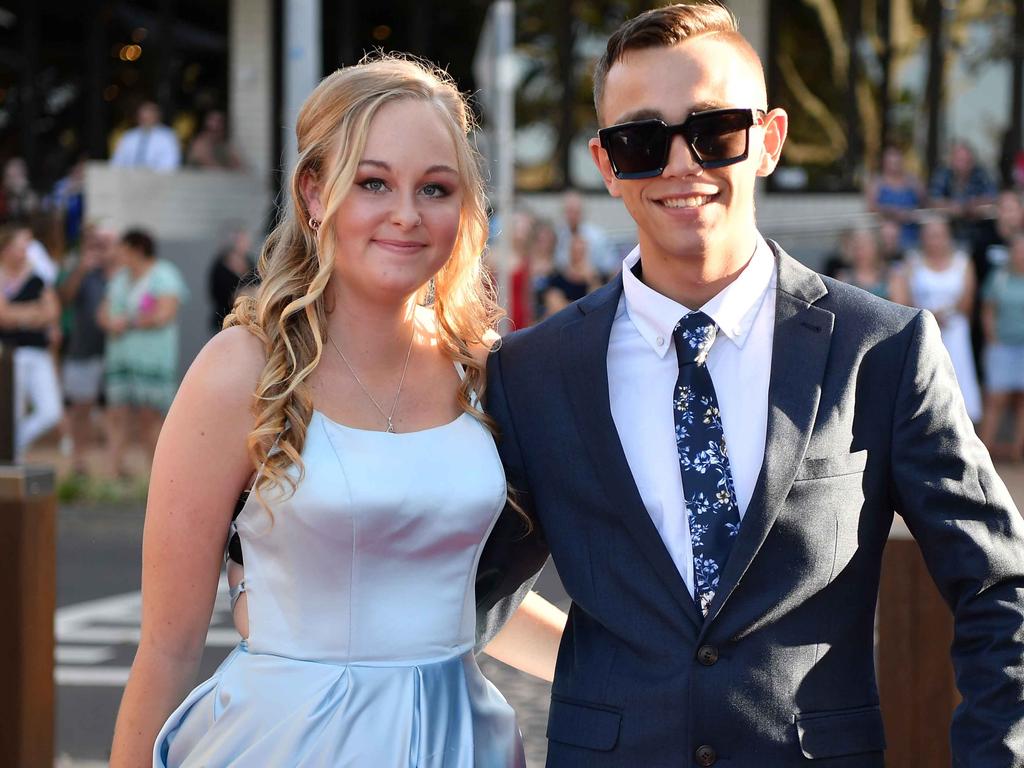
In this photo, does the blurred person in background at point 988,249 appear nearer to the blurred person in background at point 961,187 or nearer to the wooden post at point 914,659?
the blurred person in background at point 961,187

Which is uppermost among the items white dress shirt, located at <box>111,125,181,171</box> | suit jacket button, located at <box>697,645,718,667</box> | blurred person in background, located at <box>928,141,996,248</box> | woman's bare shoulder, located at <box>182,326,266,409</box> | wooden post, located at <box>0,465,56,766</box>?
white dress shirt, located at <box>111,125,181,171</box>

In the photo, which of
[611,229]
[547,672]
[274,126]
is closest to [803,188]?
[611,229]

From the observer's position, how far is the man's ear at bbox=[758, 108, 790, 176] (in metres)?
2.88

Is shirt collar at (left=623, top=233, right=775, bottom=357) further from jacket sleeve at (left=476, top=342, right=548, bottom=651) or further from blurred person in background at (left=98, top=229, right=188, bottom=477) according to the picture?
blurred person in background at (left=98, top=229, right=188, bottom=477)

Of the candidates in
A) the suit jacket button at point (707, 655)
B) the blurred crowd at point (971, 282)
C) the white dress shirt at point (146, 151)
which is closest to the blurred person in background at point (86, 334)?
the white dress shirt at point (146, 151)

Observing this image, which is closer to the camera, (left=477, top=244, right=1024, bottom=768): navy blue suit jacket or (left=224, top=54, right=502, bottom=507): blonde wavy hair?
(left=477, top=244, right=1024, bottom=768): navy blue suit jacket

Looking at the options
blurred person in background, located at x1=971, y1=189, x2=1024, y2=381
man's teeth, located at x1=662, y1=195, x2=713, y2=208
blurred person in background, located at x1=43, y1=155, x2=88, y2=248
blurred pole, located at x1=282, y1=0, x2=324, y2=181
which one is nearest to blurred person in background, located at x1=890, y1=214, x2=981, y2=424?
blurred person in background, located at x1=971, y1=189, x2=1024, y2=381

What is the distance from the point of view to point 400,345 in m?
3.29

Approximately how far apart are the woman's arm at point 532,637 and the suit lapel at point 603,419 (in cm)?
76

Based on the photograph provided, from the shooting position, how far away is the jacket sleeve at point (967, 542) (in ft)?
8.22

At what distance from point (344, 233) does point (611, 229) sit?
15.2 m

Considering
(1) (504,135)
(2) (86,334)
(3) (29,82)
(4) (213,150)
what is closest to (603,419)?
(1) (504,135)

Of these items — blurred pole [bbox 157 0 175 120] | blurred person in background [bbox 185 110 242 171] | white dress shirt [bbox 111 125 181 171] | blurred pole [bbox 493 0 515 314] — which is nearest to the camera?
blurred pole [bbox 493 0 515 314]

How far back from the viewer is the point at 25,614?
14.2 feet
